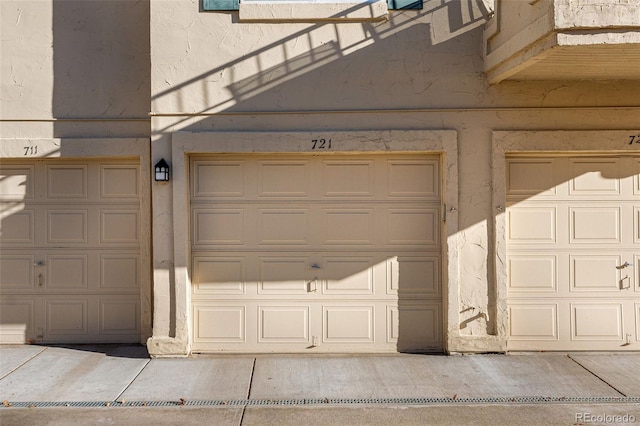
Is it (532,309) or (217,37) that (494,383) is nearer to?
(532,309)

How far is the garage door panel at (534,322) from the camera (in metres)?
6.61

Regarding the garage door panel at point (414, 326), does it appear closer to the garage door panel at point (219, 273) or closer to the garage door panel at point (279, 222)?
the garage door panel at point (279, 222)

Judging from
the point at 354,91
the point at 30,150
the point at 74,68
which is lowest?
the point at 30,150

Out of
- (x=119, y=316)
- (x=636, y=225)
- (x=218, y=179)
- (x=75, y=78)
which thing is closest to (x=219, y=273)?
(x=218, y=179)

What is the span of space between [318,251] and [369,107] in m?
1.89

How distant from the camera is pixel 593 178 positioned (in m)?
6.61

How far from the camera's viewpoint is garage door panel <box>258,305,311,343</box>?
6.64 meters

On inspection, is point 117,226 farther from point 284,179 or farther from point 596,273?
point 596,273

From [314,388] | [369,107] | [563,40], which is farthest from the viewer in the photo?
[369,107]

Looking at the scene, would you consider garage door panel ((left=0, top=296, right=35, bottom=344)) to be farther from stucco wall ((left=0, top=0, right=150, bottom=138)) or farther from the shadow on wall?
the shadow on wall

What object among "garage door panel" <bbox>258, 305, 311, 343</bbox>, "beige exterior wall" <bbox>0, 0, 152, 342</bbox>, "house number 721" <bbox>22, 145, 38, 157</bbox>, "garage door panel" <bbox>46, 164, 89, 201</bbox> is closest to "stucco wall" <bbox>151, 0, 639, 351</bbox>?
"beige exterior wall" <bbox>0, 0, 152, 342</bbox>

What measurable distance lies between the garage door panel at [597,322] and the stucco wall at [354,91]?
3.56 ft

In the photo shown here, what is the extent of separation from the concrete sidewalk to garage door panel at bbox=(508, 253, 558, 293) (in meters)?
0.84

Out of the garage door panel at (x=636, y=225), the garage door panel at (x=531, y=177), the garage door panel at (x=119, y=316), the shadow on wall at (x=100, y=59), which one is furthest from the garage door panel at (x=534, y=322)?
the shadow on wall at (x=100, y=59)
